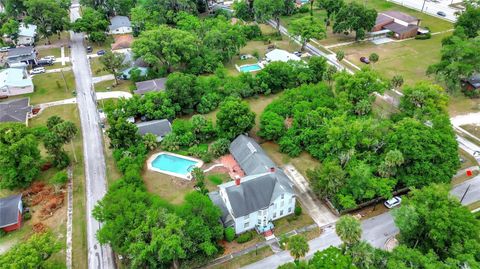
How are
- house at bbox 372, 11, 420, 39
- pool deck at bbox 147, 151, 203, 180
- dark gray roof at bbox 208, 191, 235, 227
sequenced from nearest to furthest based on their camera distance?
dark gray roof at bbox 208, 191, 235, 227
pool deck at bbox 147, 151, 203, 180
house at bbox 372, 11, 420, 39

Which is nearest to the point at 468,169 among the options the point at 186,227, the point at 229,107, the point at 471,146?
the point at 471,146

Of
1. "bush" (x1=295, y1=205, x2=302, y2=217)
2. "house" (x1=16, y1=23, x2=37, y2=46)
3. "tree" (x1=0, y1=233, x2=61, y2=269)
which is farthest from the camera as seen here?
"house" (x1=16, y1=23, x2=37, y2=46)

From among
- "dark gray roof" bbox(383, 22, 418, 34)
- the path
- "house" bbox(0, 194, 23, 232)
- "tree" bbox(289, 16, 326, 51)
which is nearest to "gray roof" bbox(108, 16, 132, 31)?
"tree" bbox(289, 16, 326, 51)

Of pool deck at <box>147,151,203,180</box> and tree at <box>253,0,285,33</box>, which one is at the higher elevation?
tree at <box>253,0,285,33</box>

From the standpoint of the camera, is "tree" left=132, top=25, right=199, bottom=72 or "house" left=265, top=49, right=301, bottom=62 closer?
"tree" left=132, top=25, right=199, bottom=72

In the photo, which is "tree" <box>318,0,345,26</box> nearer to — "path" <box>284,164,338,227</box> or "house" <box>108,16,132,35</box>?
"house" <box>108,16,132,35</box>

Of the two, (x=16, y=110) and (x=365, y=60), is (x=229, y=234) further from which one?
(x=365, y=60)

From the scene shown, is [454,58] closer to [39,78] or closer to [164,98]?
[164,98]
